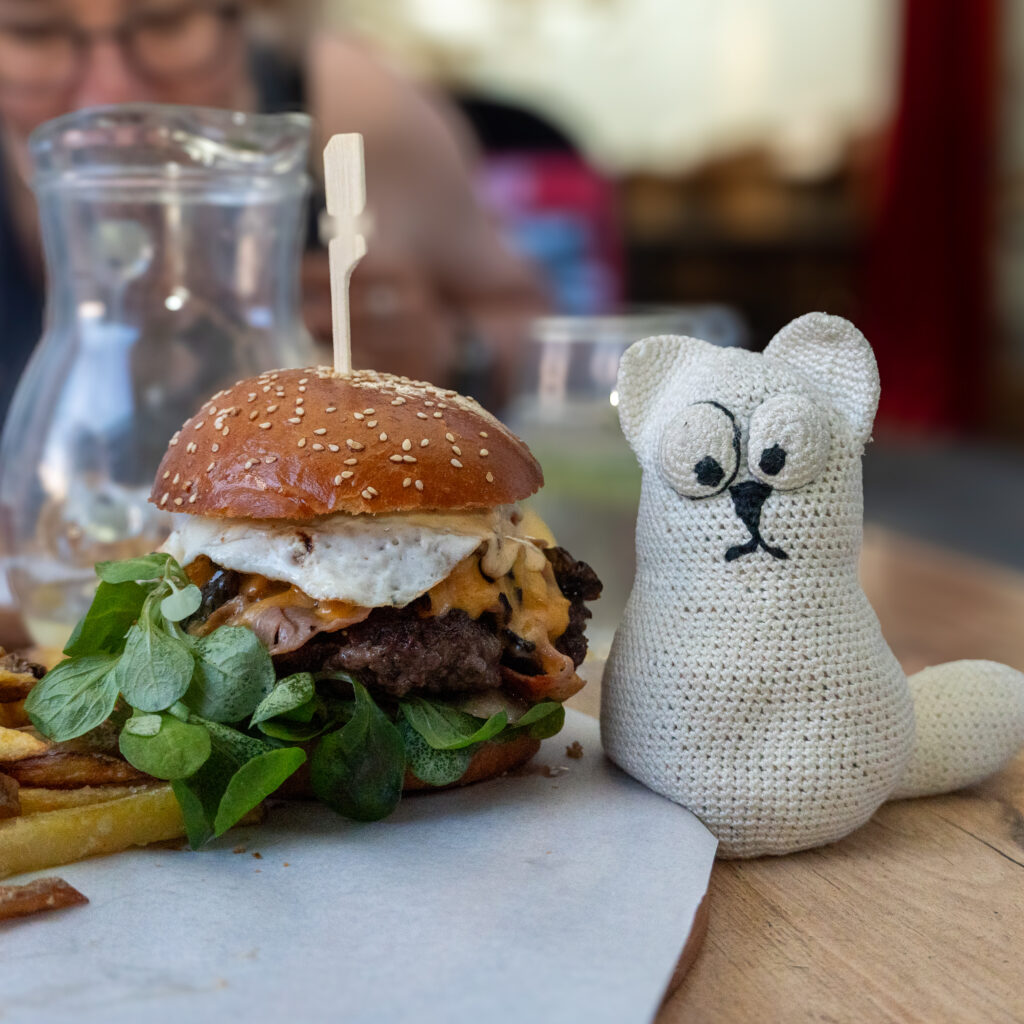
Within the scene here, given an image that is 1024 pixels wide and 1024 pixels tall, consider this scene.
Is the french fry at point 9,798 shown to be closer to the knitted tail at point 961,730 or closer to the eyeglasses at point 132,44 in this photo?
the knitted tail at point 961,730

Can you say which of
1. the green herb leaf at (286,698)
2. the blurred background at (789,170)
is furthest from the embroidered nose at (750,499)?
the blurred background at (789,170)

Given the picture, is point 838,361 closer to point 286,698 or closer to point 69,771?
point 286,698

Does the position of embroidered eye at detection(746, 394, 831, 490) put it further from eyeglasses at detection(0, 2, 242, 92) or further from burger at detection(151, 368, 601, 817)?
eyeglasses at detection(0, 2, 242, 92)

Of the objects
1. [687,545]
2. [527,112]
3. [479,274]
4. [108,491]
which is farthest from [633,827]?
[527,112]

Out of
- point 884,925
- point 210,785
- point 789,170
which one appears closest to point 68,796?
point 210,785

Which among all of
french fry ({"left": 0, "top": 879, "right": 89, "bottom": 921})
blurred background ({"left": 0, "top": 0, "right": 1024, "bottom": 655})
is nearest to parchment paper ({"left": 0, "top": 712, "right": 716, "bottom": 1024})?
french fry ({"left": 0, "top": 879, "right": 89, "bottom": 921})

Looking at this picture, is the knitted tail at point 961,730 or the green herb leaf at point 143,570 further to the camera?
the knitted tail at point 961,730

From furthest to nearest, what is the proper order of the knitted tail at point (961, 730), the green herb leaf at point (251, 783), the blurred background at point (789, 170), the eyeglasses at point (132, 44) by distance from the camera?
the blurred background at point (789, 170) → the eyeglasses at point (132, 44) → the knitted tail at point (961, 730) → the green herb leaf at point (251, 783)
